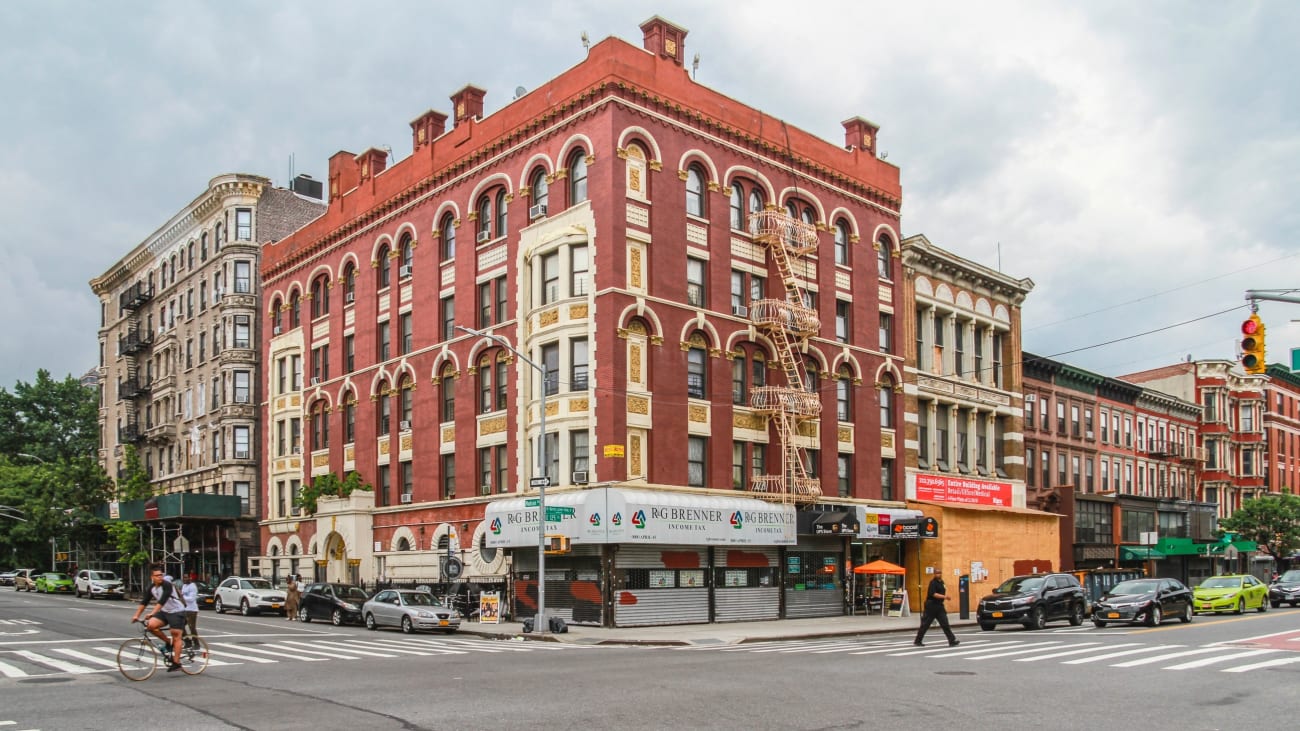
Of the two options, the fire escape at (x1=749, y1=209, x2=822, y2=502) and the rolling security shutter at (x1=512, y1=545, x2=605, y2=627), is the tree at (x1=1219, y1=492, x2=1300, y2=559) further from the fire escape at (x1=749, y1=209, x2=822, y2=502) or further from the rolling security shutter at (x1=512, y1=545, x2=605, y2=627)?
the rolling security shutter at (x1=512, y1=545, x2=605, y2=627)

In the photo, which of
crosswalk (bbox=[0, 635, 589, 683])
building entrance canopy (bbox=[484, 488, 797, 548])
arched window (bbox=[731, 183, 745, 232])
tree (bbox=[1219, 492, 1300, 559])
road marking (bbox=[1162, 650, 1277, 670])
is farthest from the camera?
tree (bbox=[1219, 492, 1300, 559])

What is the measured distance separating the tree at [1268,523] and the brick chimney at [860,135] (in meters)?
45.0

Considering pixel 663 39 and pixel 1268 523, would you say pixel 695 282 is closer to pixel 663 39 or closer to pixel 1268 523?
pixel 663 39

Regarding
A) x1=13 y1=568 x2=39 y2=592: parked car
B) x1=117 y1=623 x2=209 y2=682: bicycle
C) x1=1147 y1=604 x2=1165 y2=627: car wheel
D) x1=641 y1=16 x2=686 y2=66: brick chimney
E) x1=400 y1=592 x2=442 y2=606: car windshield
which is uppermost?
x1=641 y1=16 x2=686 y2=66: brick chimney

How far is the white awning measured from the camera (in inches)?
1683

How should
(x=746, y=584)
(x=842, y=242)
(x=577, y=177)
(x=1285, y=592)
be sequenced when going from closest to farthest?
(x=577, y=177)
(x=746, y=584)
(x=842, y=242)
(x=1285, y=592)

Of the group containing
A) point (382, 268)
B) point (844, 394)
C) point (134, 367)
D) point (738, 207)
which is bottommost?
point (844, 394)

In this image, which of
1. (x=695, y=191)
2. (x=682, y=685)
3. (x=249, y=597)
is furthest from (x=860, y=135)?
(x=682, y=685)

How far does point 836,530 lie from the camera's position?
133 feet

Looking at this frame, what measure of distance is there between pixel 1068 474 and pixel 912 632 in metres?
29.9

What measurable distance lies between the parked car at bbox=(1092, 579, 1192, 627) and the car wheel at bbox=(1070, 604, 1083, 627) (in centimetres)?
98

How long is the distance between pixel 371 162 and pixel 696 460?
22.2m

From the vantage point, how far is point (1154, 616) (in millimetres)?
32656

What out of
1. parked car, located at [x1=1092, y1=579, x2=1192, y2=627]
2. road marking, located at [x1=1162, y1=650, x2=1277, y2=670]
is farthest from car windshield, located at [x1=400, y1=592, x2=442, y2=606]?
road marking, located at [x1=1162, y1=650, x2=1277, y2=670]
